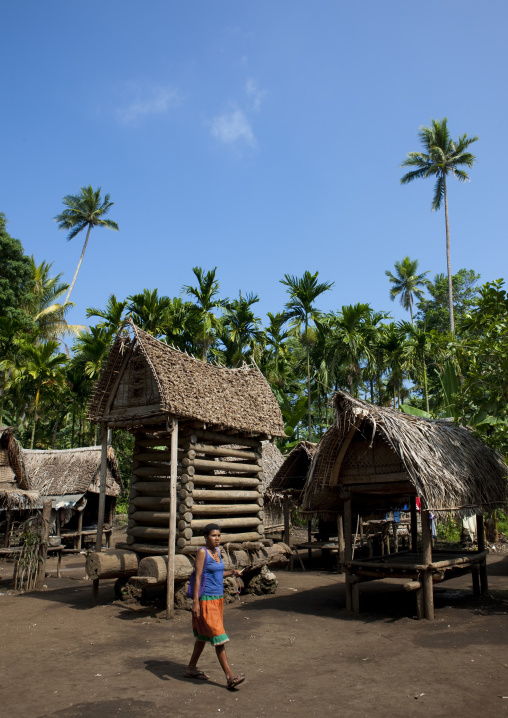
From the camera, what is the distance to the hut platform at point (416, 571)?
9.26 metres

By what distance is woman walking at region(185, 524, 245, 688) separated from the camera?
5845 millimetres

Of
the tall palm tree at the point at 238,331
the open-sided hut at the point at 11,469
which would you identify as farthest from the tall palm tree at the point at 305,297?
the open-sided hut at the point at 11,469

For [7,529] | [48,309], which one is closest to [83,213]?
[48,309]

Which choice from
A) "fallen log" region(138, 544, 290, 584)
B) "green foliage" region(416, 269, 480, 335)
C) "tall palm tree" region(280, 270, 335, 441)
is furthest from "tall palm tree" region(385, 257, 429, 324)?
"fallen log" region(138, 544, 290, 584)

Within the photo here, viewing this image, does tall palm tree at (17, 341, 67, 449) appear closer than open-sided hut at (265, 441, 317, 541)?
No

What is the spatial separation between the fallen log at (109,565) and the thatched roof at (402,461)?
3.70 meters

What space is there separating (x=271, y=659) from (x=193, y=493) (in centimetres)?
423

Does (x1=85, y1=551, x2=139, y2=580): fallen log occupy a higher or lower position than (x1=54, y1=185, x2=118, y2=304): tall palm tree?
lower

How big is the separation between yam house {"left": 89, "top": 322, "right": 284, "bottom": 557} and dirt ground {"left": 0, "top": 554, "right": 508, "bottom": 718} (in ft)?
5.47

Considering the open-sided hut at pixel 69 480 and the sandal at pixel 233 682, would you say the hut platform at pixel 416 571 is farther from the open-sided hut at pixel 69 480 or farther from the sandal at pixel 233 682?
the open-sided hut at pixel 69 480

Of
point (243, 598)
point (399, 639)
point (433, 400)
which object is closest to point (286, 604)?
point (243, 598)

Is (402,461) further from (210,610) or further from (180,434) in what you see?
(180,434)

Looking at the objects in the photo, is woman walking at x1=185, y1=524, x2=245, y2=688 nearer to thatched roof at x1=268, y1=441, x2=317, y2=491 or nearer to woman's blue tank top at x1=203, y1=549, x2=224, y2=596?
woman's blue tank top at x1=203, y1=549, x2=224, y2=596

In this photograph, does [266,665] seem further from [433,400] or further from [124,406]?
[433,400]
